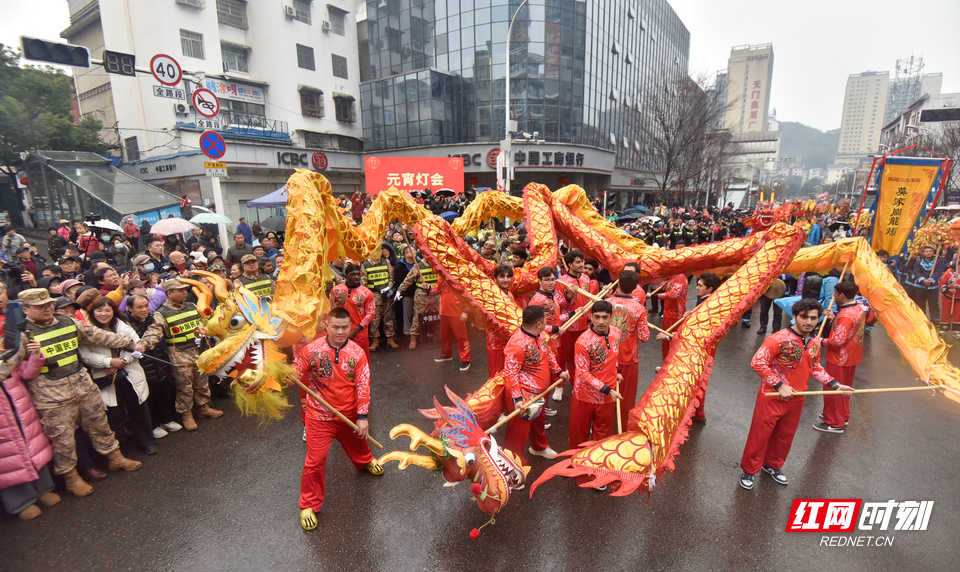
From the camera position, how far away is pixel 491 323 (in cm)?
436

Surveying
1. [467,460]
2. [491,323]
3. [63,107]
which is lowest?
[467,460]

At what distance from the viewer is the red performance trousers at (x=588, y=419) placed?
388 cm

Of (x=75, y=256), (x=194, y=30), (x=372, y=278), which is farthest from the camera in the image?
(x=194, y=30)

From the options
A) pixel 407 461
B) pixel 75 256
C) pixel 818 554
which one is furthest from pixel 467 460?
pixel 75 256

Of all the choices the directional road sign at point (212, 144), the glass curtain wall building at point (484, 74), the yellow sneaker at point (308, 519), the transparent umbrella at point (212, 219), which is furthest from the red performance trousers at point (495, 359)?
the glass curtain wall building at point (484, 74)

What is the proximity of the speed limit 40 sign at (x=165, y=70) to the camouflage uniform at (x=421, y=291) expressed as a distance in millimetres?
6008

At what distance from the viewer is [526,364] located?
12.2ft

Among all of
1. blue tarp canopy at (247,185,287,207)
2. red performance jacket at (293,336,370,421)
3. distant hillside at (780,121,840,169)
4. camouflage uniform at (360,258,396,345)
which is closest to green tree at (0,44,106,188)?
blue tarp canopy at (247,185,287,207)

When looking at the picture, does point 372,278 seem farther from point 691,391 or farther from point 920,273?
point 920,273

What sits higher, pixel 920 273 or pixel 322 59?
pixel 322 59

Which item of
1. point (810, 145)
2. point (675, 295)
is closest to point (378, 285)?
point (675, 295)

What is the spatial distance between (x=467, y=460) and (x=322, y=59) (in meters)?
26.8

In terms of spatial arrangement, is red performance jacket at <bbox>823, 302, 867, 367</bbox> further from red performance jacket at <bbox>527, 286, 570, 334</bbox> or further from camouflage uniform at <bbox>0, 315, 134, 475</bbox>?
camouflage uniform at <bbox>0, 315, 134, 475</bbox>

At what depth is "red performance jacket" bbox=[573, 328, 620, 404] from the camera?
3.74 meters
